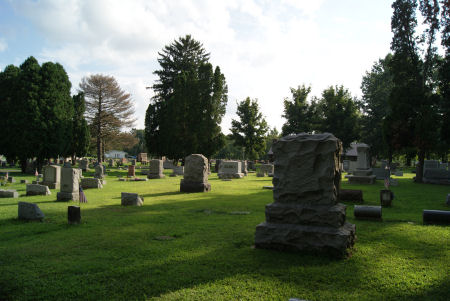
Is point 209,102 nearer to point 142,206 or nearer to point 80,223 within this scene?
point 142,206

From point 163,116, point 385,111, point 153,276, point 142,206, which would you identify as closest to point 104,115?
point 163,116

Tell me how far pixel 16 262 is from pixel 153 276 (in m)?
2.32

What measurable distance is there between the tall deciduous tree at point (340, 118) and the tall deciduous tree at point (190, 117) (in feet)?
41.2

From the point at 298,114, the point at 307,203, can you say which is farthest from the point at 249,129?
the point at 307,203

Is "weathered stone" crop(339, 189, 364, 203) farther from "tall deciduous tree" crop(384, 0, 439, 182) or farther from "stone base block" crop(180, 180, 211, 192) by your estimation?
"tall deciduous tree" crop(384, 0, 439, 182)

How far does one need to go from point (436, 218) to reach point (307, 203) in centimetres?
419

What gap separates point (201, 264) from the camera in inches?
174

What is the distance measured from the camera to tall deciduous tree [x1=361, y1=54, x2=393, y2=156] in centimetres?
4034

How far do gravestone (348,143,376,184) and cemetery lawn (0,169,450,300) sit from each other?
1245 centimetres

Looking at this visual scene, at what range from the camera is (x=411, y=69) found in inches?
812

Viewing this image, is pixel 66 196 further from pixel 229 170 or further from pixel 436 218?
pixel 229 170

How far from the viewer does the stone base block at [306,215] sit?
4927 mm

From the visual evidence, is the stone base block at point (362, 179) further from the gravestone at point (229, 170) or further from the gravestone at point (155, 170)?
the gravestone at point (155, 170)

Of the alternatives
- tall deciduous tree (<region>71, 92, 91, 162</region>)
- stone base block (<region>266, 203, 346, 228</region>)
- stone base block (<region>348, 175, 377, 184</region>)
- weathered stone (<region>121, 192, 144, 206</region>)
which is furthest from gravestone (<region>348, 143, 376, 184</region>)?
tall deciduous tree (<region>71, 92, 91, 162</region>)
